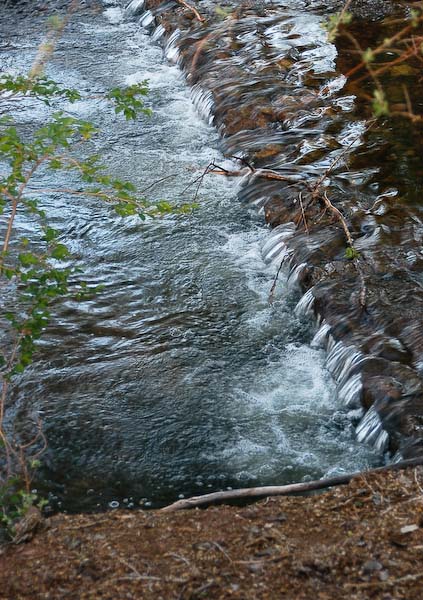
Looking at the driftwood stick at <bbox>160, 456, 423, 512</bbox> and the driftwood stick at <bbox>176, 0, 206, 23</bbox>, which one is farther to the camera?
the driftwood stick at <bbox>176, 0, 206, 23</bbox>

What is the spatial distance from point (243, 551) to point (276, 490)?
617mm

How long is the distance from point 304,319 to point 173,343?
3.00 ft

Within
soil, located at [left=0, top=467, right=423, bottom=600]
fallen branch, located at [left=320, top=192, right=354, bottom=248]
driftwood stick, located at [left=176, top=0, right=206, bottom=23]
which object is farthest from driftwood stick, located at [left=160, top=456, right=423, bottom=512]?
driftwood stick, located at [left=176, top=0, right=206, bottom=23]

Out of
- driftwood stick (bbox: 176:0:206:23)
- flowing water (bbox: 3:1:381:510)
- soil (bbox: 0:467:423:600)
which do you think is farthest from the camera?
driftwood stick (bbox: 176:0:206:23)

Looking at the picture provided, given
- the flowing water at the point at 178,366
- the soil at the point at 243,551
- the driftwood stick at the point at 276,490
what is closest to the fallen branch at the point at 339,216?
the flowing water at the point at 178,366

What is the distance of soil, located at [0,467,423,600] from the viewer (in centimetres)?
344

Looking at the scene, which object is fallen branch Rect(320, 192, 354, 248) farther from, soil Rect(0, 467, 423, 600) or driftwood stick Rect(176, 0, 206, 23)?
driftwood stick Rect(176, 0, 206, 23)

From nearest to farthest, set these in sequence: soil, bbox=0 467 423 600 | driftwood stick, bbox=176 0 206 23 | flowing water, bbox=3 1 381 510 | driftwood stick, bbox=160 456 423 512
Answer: soil, bbox=0 467 423 600
driftwood stick, bbox=160 456 423 512
flowing water, bbox=3 1 381 510
driftwood stick, bbox=176 0 206 23

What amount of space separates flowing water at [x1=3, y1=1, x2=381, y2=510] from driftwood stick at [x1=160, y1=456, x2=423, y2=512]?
516 mm

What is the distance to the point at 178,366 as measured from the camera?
5789 millimetres

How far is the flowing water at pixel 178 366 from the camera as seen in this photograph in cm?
495

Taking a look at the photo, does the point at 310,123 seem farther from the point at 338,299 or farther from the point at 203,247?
the point at 338,299

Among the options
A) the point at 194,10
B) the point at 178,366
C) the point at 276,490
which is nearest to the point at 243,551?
the point at 276,490

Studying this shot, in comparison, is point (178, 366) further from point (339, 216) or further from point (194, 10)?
point (194, 10)
